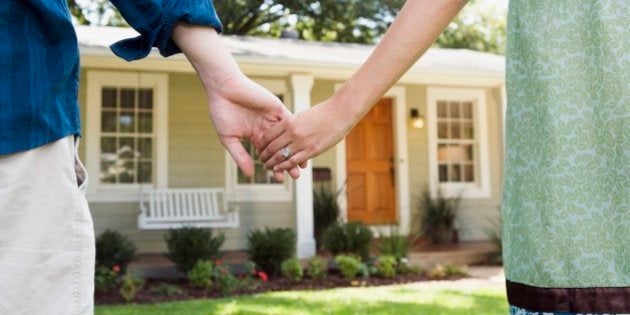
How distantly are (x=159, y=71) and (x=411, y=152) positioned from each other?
13.1ft

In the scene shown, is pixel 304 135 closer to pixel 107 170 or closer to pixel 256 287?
pixel 256 287

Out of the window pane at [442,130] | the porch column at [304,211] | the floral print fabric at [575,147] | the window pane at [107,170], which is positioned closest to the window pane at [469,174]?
the window pane at [442,130]

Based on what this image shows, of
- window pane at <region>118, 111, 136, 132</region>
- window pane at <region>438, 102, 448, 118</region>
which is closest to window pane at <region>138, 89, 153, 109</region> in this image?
window pane at <region>118, 111, 136, 132</region>

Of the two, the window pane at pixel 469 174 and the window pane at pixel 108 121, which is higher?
the window pane at pixel 108 121

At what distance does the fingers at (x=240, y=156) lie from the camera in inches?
64.1

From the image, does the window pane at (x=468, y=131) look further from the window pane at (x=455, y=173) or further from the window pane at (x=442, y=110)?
the window pane at (x=455, y=173)

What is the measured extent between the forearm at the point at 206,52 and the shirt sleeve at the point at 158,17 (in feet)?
0.08

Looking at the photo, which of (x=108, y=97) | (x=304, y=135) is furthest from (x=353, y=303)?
(x=108, y=97)

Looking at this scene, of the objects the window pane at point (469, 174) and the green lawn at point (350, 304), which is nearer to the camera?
the green lawn at point (350, 304)

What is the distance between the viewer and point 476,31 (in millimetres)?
18781

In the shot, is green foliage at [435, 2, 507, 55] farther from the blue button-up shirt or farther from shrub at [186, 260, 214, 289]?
the blue button-up shirt

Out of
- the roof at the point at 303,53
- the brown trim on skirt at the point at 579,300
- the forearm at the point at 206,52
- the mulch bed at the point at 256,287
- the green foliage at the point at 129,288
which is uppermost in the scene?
the roof at the point at 303,53

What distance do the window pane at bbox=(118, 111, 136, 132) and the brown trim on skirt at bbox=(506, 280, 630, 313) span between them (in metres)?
7.97

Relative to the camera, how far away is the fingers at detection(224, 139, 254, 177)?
5.34ft
